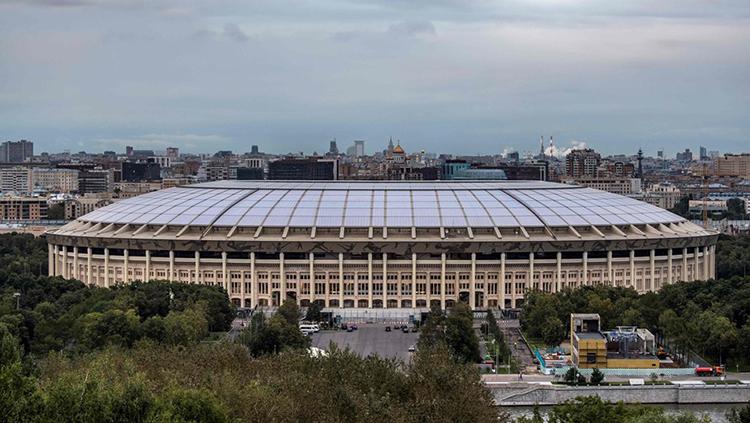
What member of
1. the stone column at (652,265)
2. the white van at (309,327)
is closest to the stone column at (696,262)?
the stone column at (652,265)

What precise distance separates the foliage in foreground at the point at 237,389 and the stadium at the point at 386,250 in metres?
28.7

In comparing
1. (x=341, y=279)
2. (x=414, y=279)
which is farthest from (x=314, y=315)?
(x=414, y=279)

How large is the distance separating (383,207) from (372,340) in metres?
19.6

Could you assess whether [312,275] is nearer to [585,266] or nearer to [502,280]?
[502,280]

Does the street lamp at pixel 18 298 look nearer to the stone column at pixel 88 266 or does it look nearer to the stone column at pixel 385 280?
the stone column at pixel 88 266

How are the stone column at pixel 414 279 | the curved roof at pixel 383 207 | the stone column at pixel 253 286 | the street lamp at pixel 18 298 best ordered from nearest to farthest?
1. the street lamp at pixel 18 298
2. the stone column at pixel 414 279
3. the stone column at pixel 253 286
4. the curved roof at pixel 383 207

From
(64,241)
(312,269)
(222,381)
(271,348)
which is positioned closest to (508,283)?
(312,269)

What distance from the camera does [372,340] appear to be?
68625 mm

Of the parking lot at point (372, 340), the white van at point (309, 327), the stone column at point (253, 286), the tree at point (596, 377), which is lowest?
the tree at point (596, 377)

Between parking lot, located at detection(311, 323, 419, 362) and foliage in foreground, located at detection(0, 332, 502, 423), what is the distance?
12726 millimetres

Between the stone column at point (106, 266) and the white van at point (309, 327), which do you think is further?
the stone column at point (106, 266)

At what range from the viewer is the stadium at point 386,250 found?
81250 mm

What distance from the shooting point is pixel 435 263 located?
8125 centimetres

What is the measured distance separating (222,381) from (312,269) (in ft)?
126
